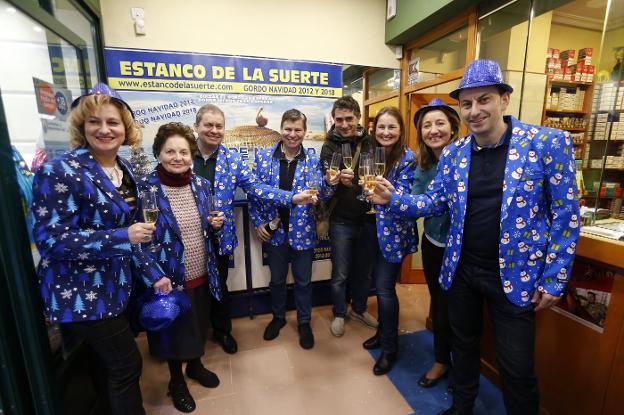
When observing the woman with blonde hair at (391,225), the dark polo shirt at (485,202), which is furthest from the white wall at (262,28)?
the dark polo shirt at (485,202)

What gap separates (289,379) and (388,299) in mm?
864

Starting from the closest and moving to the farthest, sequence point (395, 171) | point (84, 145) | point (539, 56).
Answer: point (84, 145)
point (395, 171)
point (539, 56)

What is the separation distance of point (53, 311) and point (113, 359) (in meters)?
0.32

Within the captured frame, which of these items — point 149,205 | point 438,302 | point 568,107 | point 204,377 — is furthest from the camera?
point 568,107

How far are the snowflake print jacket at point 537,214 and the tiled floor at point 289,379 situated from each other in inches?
43.6

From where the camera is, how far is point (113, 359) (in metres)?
1.31

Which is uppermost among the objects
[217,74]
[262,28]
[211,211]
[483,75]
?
[262,28]

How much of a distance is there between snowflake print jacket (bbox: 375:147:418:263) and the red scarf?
3.70 feet

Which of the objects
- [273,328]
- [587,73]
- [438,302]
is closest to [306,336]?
[273,328]

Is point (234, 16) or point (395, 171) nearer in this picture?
point (395, 171)

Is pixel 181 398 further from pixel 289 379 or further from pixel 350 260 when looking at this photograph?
pixel 350 260

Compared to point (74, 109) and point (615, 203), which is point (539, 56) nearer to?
point (615, 203)

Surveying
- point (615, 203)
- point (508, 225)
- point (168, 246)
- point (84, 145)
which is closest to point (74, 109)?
point (84, 145)

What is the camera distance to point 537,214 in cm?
125
